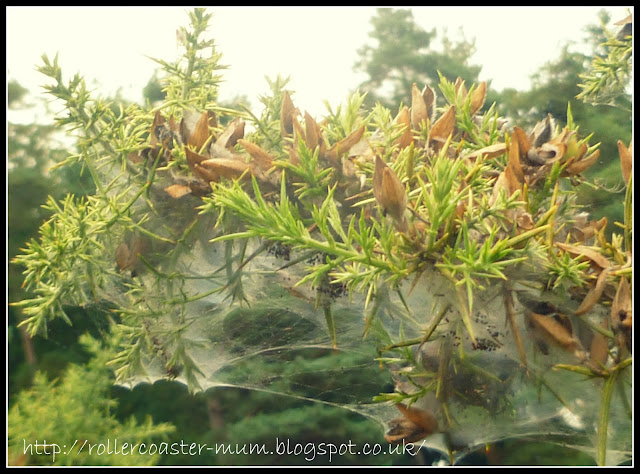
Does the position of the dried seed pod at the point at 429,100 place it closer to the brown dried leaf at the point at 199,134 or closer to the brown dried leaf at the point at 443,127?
the brown dried leaf at the point at 443,127

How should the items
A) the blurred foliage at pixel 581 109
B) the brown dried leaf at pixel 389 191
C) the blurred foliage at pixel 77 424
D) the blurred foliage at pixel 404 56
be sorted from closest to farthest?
the brown dried leaf at pixel 389 191 < the blurred foliage at pixel 581 109 < the blurred foliage at pixel 77 424 < the blurred foliage at pixel 404 56

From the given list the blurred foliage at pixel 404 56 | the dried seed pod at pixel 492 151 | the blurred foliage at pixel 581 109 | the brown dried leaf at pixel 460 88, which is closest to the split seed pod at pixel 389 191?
the dried seed pod at pixel 492 151

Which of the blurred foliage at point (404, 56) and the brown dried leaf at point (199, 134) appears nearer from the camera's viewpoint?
the brown dried leaf at point (199, 134)

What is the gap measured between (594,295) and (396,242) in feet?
0.56

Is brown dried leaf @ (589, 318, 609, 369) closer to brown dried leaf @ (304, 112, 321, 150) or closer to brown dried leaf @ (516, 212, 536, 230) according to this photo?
brown dried leaf @ (516, 212, 536, 230)

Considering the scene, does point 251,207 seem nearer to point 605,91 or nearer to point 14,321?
point 605,91

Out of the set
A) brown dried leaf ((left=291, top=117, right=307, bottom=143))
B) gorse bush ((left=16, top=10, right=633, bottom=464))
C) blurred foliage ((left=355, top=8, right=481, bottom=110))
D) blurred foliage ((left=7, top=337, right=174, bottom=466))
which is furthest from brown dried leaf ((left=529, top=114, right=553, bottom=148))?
blurred foliage ((left=355, top=8, right=481, bottom=110))

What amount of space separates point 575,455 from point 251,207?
7.40 feet

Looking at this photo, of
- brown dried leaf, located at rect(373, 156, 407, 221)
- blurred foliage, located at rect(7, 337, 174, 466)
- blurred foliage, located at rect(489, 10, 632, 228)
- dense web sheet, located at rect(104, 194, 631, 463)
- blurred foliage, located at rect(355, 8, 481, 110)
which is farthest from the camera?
blurred foliage, located at rect(355, 8, 481, 110)

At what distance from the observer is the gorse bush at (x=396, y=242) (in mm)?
422

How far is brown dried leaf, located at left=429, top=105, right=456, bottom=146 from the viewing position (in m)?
0.52

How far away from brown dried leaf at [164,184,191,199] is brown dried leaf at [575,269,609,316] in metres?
0.37

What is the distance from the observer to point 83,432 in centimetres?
192
